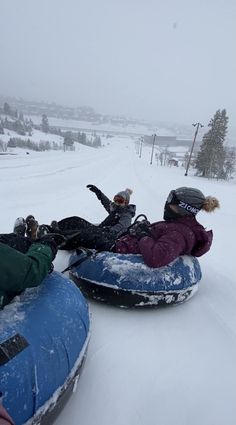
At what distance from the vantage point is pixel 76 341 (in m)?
2.38

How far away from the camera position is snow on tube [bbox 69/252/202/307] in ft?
11.3

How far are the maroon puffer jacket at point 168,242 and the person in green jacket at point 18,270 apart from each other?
1311 millimetres

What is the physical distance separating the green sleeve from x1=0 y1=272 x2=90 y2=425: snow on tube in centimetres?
20

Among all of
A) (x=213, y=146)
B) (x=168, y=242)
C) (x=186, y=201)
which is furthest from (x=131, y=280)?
(x=213, y=146)

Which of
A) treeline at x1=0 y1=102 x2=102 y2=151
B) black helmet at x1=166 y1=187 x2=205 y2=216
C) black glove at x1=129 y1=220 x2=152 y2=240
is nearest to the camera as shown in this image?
black helmet at x1=166 y1=187 x2=205 y2=216

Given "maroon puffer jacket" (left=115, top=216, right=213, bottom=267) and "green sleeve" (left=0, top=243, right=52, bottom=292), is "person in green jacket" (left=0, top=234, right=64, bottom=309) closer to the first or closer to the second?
"green sleeve" (left=0, top=243, right=52, bottom=292)

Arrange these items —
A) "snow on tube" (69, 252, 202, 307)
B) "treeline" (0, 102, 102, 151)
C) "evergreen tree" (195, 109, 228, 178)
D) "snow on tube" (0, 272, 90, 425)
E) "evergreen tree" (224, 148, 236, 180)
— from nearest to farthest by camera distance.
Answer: "snow on tube" (0, 272, 90, 425) → "snow on tube" (69, 252, 202, 307) → "evergreen tree" (195, 109, 228, 178) → "evergreen tree" (224, 148, 236, 180) → "treeline" (0, 102, 102, 151)

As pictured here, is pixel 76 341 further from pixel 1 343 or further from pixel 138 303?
pixel 138 303

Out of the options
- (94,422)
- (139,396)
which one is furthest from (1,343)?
(139,396)

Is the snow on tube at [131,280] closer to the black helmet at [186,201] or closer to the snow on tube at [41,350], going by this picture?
the black helmet at [186,201]

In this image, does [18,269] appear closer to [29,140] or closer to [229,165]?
[229,165]

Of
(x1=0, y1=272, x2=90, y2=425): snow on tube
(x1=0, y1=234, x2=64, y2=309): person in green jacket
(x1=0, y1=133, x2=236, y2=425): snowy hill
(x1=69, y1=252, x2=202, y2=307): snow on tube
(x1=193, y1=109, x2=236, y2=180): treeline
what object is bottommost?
(x1=193, y1=109, x2=236, y2=180): treeline

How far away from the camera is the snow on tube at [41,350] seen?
72.1 inches

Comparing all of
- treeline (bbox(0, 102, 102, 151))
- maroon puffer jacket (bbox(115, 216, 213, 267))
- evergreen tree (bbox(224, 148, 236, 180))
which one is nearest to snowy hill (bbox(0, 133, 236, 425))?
maroon puffer jacket (bbox(115, 216, 213, 267))
